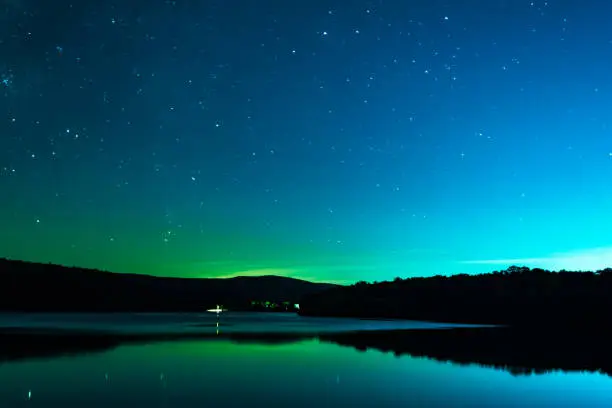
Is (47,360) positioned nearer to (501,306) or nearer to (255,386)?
(255,386)

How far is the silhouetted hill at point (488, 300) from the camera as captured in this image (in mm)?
79775

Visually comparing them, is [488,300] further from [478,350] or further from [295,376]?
[295,376]

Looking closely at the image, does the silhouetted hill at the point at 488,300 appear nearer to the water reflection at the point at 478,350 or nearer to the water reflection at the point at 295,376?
the water reflection at the point at 478,350

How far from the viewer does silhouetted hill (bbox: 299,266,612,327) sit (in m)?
79.8

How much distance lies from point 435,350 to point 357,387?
16.2 m

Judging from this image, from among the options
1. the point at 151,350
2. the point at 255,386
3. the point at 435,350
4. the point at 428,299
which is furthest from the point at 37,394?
the point at 428,299

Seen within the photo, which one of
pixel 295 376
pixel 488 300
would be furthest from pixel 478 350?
pixel 488 300

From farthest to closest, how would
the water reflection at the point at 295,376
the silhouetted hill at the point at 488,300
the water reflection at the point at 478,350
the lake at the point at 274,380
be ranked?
the silhouetted hill at the point at 488,300 < the water reflection at the point at 478,350 < the water reflection at the point at 295,376 < the lake at the point at 274,380

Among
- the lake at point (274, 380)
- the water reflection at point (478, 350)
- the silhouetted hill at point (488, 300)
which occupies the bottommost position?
the lake at point (274, 380)

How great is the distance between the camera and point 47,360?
95.8 ft

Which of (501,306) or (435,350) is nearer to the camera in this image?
(435,350)

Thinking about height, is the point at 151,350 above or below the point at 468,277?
below

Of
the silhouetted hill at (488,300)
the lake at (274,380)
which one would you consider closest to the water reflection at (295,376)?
the lake at (274,380)

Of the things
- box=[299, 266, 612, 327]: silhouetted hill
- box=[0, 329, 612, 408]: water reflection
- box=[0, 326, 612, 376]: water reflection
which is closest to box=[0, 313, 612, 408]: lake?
box=[0, 329, 612, 408]: water reflection
